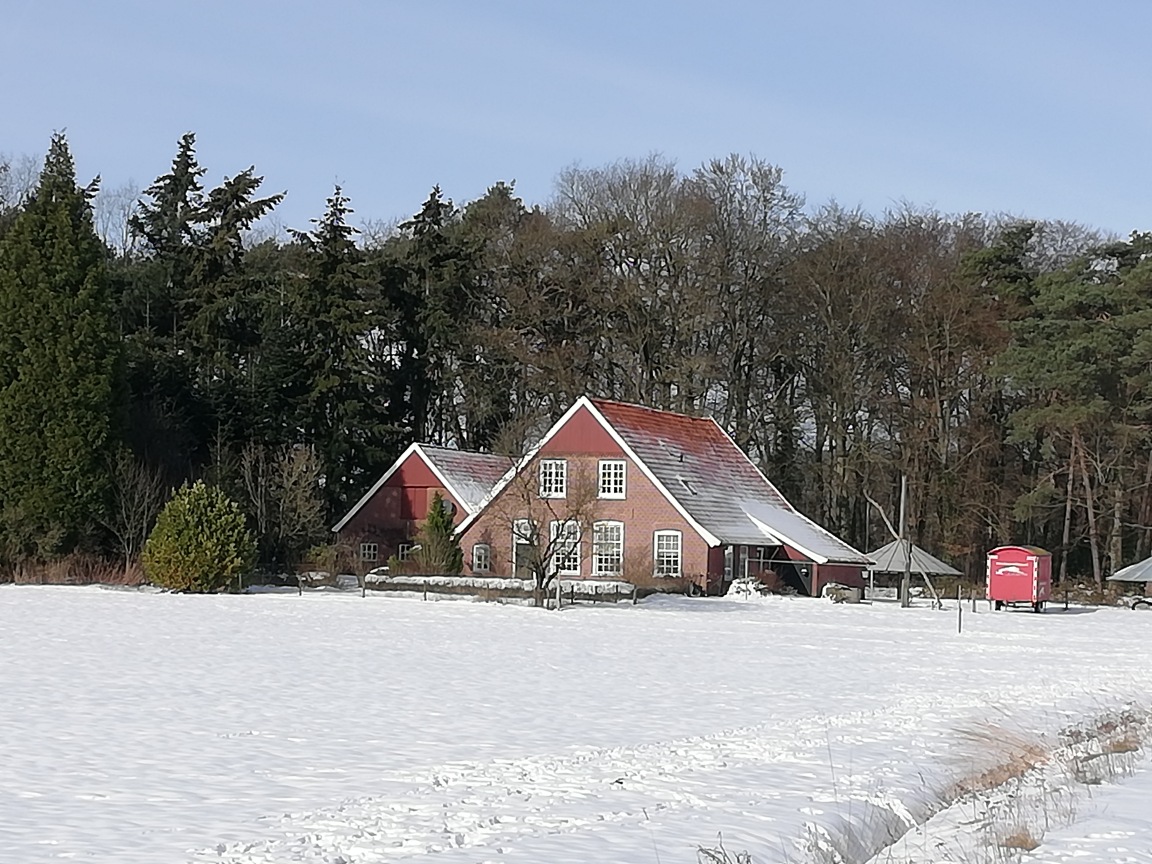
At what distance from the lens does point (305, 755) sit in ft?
39.9

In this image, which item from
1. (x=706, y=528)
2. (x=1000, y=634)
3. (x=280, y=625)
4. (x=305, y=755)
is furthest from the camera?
(x=706, y=528)

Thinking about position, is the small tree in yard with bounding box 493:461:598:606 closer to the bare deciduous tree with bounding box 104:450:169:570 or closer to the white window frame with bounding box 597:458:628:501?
the white window frame with bounding box 597:458:628:501

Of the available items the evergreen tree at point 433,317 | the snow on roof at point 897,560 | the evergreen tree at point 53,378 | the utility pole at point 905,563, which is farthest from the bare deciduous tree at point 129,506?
the snow on roof at point 897,560

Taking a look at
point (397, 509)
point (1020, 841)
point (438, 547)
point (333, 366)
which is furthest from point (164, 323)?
point (1020, 841)

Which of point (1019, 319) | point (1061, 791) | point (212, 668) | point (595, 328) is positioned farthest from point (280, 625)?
point (1019, 319)

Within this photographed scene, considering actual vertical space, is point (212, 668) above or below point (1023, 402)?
below

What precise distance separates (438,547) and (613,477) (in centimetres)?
558

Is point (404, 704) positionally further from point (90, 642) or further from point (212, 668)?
point (90, 642)

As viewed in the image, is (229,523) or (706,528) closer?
(229,523)

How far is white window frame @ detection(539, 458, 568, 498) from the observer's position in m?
45.4

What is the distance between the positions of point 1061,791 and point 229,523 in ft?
90.4

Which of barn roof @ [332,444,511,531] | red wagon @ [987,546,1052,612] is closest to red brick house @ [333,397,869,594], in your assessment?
barn roof @ [332,444,511,531]

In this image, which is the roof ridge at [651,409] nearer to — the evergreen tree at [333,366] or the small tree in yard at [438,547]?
the small tree in yard at [438,547]

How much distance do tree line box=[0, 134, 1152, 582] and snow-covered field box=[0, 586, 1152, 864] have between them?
21.9 meters
